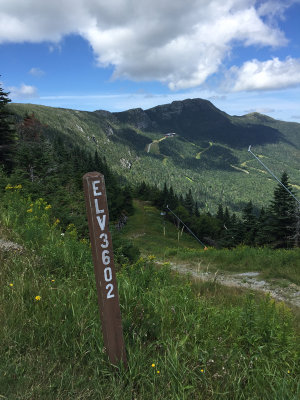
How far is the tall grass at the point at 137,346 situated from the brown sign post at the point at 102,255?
37 cm

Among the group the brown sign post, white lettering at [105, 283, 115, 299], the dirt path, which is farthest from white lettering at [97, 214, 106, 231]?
the dirt path

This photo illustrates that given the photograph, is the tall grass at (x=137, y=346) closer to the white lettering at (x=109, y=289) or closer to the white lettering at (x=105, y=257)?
the white lettering at (x=109, y=289)

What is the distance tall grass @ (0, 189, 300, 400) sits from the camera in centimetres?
246

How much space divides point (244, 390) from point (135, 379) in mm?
1066

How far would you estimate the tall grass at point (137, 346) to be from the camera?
2459 mm

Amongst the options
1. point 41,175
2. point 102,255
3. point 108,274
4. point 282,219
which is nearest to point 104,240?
point 102,255

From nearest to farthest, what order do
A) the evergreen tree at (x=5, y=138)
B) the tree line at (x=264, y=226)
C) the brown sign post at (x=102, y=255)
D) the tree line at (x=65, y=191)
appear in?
1. the brown sign post at (x=102, y=255)
2. the tree line at (x=65, y=191)
3. the evergreen tree at (x=5, y=138)
4. the tree line at (x=264, y=226)

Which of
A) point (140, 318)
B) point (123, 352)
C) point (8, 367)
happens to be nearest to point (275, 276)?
point (140, 318)

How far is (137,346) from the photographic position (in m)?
2.82

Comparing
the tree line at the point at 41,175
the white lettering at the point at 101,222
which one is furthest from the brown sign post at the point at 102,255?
the tree line at the point at 41,175

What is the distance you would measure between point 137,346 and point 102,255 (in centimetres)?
112

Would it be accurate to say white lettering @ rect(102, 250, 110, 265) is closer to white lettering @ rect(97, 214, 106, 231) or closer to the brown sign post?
the brown sign post

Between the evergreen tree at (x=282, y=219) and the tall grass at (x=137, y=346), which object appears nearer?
the tall grass at (x=137, y=346)

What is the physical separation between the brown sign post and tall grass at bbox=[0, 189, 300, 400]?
375mm
